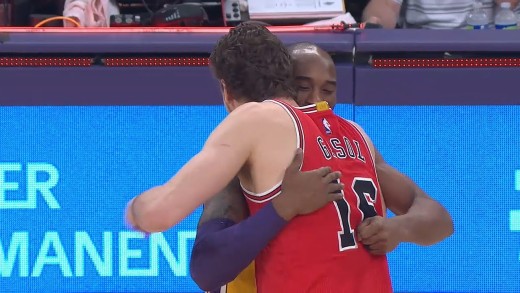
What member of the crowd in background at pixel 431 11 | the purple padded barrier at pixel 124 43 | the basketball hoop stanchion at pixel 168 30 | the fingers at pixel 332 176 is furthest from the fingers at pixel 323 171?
the crowd in background at pixel 431 11

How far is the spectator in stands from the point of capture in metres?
5.28

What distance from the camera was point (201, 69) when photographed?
4.35 m

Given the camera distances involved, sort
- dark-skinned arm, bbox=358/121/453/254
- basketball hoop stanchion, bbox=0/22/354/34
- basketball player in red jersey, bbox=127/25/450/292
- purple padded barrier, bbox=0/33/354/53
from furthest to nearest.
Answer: basketball hoop stanchion, bbox=0/22/354/34
purple padded barrier, bbox=0/33/354/53
dark-skinned arm, bbox=358/121/453/254
basketball player in red jersey, bbox=127/25/450/292

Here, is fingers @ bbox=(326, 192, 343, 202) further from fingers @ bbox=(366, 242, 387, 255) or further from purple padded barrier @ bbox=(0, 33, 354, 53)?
purple padded barrier @ bbox=(0, 33, 354, 53)

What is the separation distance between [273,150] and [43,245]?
1.78 m

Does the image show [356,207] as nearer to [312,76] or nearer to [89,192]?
[312,76]

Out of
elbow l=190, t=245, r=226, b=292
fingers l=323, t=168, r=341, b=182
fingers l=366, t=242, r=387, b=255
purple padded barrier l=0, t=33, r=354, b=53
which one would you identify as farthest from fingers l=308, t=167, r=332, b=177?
purple padded barrier l=0, t=33, r=354, b=53

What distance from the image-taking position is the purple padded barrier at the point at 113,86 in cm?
433

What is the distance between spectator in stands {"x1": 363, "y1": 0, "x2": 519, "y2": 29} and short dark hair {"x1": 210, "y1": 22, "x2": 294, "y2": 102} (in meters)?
2.42

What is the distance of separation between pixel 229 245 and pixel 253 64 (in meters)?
0.48

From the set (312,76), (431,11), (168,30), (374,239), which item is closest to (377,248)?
(374,239)

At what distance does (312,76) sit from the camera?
305 centimetres

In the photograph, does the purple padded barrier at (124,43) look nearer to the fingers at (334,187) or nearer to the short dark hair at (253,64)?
the short dark hair at (253,64)

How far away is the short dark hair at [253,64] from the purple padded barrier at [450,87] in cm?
146
